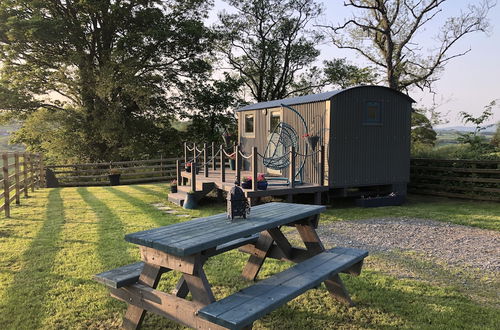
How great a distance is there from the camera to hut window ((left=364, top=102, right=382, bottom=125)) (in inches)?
360

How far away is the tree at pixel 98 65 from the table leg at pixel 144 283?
15.5 metres

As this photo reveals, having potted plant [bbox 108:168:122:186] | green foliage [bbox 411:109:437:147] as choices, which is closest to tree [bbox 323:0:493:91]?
green foliage [bbox 411:109:437:147]

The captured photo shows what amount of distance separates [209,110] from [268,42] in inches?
251

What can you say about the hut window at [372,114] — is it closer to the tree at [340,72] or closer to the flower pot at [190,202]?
the flower pot at [190,202]

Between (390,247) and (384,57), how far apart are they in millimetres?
17778

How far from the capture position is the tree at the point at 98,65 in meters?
16.4

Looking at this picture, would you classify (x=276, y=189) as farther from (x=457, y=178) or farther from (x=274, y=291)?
(x=457, y=178)

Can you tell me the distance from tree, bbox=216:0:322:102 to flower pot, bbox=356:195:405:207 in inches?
636

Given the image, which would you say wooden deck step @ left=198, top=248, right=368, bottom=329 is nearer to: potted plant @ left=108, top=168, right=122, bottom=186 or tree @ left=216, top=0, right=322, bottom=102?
potted plant @ left=108, top=168, right=122, bottom=186

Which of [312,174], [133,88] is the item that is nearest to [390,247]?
[312,174]

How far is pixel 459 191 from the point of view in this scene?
10.3 m

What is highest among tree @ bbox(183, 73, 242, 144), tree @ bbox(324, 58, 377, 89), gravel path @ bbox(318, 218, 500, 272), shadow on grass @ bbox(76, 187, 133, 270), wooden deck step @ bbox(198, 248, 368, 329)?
tree @ bbox(324, 58, 377, 89)

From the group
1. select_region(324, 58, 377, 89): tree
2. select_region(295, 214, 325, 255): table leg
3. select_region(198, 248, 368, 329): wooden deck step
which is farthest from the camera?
select_region(324, 58, 377, 89): tree

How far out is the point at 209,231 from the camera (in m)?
2.78
